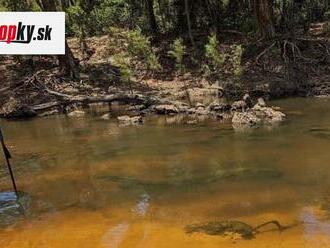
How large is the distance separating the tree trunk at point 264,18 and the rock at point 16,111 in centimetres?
820

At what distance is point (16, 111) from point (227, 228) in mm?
11184

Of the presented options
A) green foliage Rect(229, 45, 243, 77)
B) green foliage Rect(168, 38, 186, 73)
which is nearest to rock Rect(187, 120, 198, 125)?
green foliage Rect(229, 45, 243, 77)

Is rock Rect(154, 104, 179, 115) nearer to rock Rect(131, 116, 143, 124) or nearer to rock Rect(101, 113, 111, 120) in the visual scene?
rock Rect(131, 116, 143, 124)

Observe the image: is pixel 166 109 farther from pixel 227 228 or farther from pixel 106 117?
pixel 227 228

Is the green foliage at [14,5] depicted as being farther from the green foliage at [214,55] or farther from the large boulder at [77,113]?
the green foliage at [214,55]

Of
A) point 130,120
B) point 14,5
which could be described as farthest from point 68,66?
point 130,120

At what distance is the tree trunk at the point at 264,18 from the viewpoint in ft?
63.8

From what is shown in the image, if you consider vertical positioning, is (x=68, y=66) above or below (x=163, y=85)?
above

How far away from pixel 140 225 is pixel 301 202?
6.75 ft

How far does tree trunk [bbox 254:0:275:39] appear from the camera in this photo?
1945 centimetres

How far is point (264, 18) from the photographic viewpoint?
64.0 feet

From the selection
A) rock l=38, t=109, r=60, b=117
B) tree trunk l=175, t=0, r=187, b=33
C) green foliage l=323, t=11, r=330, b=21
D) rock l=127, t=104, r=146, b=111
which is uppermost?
tree trunk l=175, t=0, r=187, b=33

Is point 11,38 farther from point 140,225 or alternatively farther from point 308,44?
point 308,44

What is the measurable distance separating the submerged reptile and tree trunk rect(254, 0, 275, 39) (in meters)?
13.6
